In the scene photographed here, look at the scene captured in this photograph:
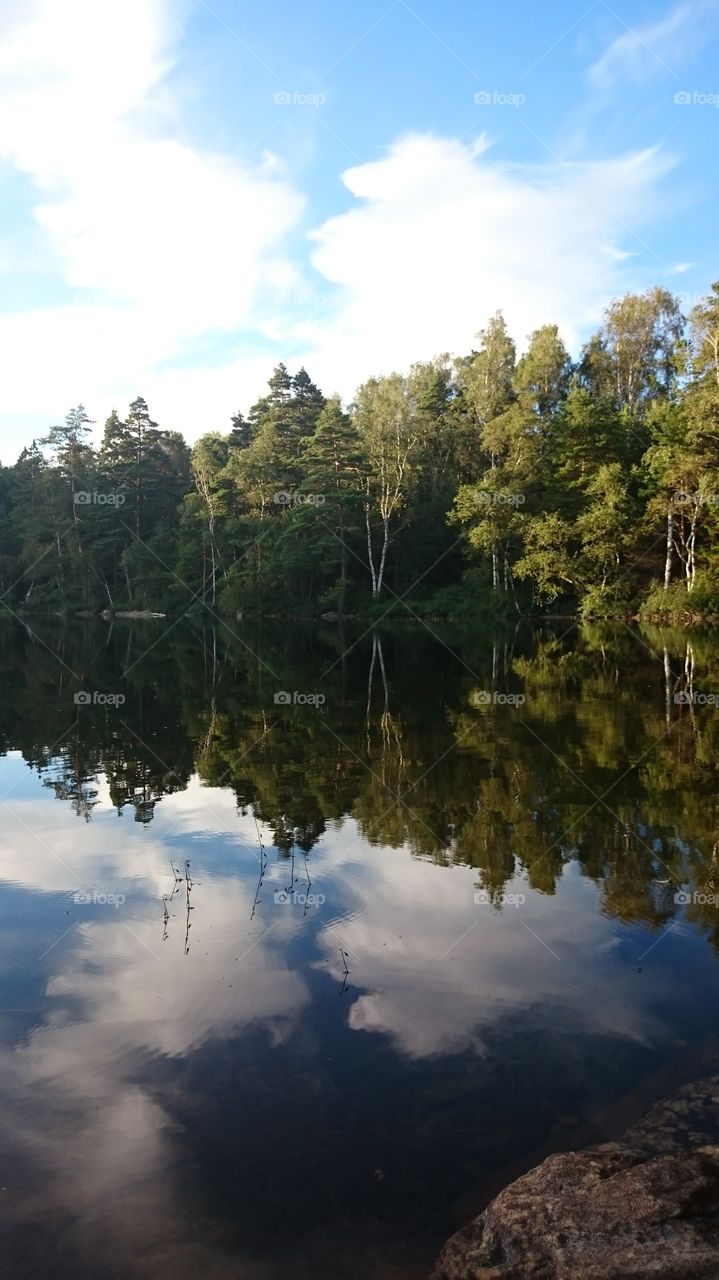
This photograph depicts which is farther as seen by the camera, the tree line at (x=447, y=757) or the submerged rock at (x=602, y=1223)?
the tree line at (x=447, y=757)

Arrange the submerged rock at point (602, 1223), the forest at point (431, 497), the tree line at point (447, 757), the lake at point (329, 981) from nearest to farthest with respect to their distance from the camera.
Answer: the submerged rock at point (602, 1223)
the lake at point (329, 981)
the tree line at point (447, 757)
the forest at point (431, 497)

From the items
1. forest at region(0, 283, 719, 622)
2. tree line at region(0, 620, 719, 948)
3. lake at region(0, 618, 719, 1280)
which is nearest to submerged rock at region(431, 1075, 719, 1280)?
lake at region(0, 618, 719, 1280)

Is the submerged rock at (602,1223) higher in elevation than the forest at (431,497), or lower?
lower

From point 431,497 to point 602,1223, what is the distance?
60.8 meters

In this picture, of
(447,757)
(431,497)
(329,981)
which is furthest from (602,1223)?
(431,497)

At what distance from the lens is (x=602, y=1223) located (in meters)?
3.24

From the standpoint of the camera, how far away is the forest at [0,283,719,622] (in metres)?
46.5

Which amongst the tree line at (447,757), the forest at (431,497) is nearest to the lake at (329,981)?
the tree line at (447,757)

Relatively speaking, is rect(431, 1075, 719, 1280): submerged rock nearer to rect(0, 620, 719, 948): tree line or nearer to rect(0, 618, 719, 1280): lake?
rect(0, 618, 719, 1280): lake

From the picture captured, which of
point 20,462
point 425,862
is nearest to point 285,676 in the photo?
point 425,862

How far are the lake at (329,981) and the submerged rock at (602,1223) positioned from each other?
318mm

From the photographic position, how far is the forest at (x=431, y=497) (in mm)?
46500

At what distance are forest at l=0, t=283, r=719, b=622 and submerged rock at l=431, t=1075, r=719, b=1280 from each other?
4156cm

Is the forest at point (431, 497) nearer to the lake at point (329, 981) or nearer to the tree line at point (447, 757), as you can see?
the tree line at point (447, 757)
